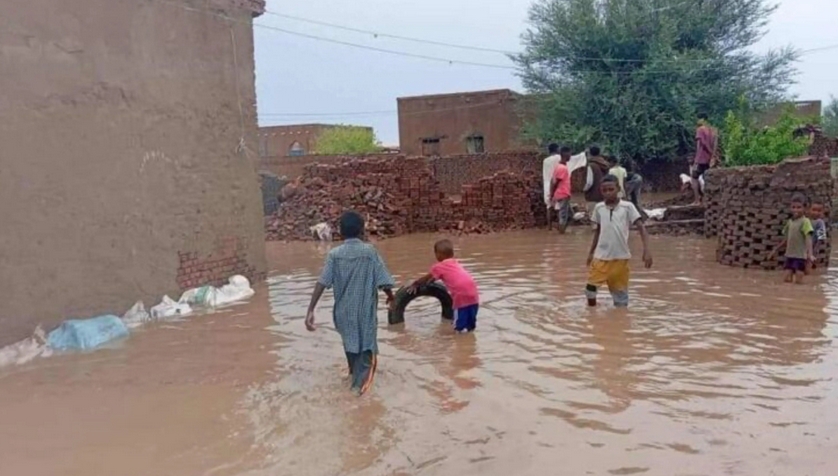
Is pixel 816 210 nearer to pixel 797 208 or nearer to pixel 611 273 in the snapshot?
pixel 797 208

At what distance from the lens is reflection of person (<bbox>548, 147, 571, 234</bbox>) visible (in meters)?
17.2

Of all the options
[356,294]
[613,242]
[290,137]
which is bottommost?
[356,294]

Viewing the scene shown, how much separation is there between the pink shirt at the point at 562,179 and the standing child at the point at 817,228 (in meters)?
6.78

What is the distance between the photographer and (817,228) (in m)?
10.4

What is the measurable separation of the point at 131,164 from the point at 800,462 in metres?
7.47

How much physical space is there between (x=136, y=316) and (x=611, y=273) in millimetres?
5486

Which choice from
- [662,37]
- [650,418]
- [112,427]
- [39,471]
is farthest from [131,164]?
[662,37]

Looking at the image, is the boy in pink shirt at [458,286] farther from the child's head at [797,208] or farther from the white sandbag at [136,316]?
the child's head at [797,208]

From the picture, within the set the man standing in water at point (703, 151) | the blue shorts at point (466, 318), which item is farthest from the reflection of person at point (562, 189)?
the blue shorts at point (466, 318)

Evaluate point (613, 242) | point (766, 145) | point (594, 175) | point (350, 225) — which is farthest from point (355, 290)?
point (766, 145)

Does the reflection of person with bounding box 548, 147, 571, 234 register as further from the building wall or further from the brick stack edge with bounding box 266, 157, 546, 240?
the building wall

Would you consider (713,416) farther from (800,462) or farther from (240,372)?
(240,372)

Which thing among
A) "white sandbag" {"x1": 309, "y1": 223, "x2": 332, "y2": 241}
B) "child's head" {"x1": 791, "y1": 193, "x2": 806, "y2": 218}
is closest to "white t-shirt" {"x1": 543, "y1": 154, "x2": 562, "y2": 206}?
"white sandbag" {"x1": 309, "y1": 223, "x2": 332, "y2": 241}

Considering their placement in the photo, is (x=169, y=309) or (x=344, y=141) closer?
(x=169, y=309)
